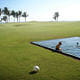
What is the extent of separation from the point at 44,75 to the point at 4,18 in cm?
10872

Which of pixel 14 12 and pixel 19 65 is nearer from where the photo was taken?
pixel 19 65

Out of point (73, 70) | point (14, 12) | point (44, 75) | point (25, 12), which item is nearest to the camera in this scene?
point (44, 75)

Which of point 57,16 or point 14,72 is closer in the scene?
point 14,72

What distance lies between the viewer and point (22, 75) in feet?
26.1

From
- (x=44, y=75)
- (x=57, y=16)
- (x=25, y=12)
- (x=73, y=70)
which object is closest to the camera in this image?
(x=44, y=75)

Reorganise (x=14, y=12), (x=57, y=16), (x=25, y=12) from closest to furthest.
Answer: (x=14, y=12), (x=25, y=12), (x=57, y=16)

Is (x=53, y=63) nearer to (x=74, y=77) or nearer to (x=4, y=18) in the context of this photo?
(x=74, y=77)

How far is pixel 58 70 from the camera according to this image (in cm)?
848

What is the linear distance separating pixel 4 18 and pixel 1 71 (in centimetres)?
10707

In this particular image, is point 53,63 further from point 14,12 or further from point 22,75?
point 14,12

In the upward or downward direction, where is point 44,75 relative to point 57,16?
downward

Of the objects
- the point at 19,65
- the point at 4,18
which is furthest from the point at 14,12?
the point at 19,65

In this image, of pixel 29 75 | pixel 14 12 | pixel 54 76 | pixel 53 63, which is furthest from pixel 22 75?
pixel 14 12

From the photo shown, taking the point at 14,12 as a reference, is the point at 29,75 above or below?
below
